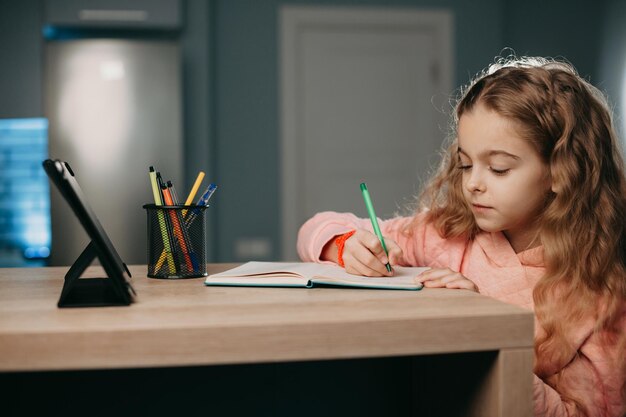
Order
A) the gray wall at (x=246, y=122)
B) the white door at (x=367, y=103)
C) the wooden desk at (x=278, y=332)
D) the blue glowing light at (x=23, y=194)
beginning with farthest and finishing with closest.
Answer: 1. the white door at (x=367, y=103)
2. the gray wall at (x=246, y=122)
3. the blue glowing light at (x=23, y=194)
4. the wooden desk at (x=278, y=332)

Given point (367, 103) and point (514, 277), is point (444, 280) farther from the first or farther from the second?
point (367, 103)

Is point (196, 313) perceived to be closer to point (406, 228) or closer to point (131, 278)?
point (131, 278)

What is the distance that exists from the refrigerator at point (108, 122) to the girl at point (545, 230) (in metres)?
2.14

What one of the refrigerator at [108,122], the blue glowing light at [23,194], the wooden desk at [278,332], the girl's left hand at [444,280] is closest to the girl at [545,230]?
the girl's left hand at [444,280]

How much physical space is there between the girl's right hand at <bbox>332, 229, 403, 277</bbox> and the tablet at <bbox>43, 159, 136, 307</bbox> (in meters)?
0.35

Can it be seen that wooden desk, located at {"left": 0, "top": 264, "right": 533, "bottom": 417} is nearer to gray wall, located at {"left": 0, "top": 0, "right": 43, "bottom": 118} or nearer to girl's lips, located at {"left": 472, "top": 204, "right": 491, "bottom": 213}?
girl's lips, located at {"left": 472, "top": 204, "right": 491, "bottom": 213}

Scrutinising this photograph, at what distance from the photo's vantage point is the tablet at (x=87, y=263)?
734mm

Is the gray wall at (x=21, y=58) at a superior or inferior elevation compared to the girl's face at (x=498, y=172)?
superior

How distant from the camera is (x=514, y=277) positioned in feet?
3.76

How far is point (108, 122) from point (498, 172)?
99.2 inches

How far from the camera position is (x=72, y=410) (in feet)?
3.10

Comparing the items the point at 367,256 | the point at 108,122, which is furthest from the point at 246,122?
the point at 367,256

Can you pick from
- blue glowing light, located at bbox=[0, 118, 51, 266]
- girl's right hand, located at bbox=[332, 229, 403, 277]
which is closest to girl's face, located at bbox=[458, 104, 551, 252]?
girl's right hand, located at bbox=[332, 229, 403, 277]

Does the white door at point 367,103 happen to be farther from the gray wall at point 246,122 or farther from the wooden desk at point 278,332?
the wooden desk at point 278,332
